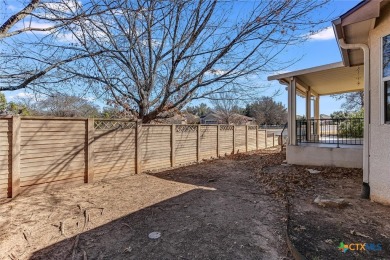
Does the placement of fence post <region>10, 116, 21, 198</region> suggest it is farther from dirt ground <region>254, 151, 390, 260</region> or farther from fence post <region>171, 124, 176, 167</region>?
dirt ground <region>254, 151, 390, 260</region>

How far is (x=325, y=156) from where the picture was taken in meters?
6.96

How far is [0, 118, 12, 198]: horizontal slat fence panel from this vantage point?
4.34 m

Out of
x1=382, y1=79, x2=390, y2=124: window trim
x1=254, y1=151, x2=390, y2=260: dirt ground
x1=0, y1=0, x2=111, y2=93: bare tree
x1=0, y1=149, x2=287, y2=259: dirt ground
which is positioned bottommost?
x1=0, y1=149, x2=287, y2=259: dirt ground

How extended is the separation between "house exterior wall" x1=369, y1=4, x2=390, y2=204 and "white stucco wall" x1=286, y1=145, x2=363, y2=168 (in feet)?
9.01

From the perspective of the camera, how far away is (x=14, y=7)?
149 inches

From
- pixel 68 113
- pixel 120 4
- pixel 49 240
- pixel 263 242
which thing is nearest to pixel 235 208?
pixel 263 242

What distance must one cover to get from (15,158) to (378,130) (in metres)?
6.66

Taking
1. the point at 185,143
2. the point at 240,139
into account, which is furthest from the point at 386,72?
the point at 240,139

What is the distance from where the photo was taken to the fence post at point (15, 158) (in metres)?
4.46

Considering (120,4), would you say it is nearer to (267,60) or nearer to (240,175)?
(267,60)

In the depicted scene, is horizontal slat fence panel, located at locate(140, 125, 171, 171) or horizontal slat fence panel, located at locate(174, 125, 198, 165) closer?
horizontal slat fence panel, located at locate(140, 125, 171, 171)

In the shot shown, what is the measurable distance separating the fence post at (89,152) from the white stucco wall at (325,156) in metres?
5.97

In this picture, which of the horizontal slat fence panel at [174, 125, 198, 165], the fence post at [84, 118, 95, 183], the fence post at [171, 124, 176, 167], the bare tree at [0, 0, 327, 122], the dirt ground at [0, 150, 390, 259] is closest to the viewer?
the dirt ground at [0, 150, 390, 259]

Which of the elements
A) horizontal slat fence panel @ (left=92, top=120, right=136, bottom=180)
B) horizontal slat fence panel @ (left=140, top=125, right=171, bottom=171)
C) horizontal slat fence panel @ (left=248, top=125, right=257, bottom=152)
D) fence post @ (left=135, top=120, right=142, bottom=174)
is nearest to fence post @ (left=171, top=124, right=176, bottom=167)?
horizontal slat fence panel @ (left=140, top=125, right=171, bottom=171)
